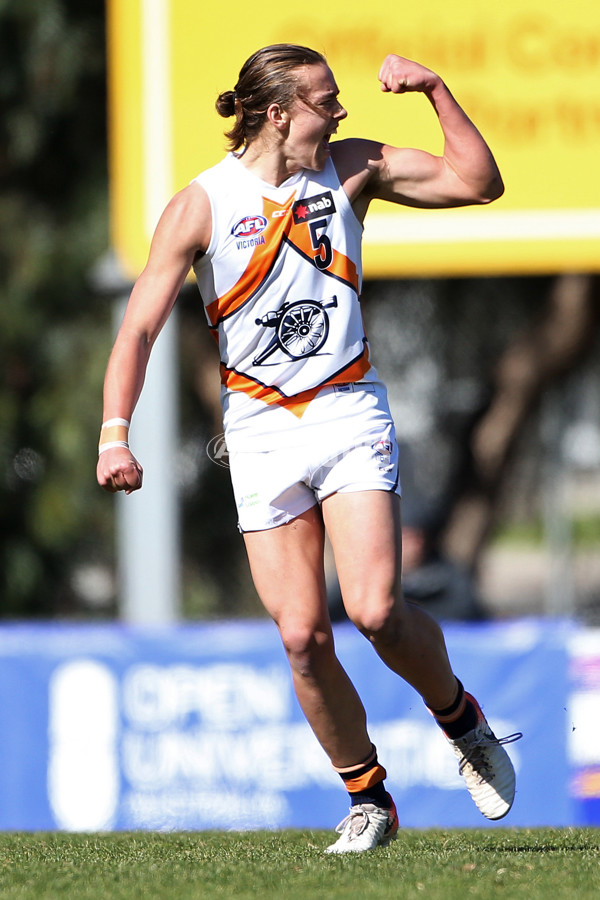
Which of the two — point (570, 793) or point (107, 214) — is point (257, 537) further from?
point (107, 214)

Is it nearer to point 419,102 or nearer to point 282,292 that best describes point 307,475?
point 282,292

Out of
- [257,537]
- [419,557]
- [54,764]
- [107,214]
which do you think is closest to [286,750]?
[54,764]

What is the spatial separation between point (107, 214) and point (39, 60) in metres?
1.43

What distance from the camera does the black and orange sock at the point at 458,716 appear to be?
4.46 meters

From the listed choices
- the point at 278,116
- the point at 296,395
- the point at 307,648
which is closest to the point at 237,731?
the point at 307,648

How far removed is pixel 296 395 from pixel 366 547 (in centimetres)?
51

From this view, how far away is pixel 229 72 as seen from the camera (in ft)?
30.3

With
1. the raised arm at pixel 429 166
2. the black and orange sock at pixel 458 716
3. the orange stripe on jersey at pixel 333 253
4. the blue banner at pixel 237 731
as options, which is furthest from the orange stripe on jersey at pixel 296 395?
the blue banner at pixel 237 731

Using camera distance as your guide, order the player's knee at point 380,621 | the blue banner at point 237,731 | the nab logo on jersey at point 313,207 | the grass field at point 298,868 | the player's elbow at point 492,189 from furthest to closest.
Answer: the blue banner at point 237,731 → the player's elbow at point 492,189 → the nab logo on jersey at point 313,207 → the player's knee at point 380,621 → the grass field at point 298,868

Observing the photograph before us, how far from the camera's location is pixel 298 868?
413cm

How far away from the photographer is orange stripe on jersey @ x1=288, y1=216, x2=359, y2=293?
4250 mm

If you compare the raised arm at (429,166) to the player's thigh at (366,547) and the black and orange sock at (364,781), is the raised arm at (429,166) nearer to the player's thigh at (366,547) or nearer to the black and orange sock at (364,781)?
the player's thigh at (366,547)

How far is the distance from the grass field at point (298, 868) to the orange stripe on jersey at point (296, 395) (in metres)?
1.36

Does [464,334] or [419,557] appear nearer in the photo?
[419,557]
